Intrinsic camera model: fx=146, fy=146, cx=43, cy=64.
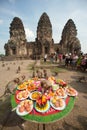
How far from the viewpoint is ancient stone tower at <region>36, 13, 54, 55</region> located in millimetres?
44875

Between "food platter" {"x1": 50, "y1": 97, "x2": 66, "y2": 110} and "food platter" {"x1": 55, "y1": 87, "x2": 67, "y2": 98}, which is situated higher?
"food platter" {"x1": 55, "y1": 87, "x2": 67, "y2": 98}

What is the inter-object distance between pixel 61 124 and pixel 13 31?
45.0m

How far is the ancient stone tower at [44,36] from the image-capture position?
4488 cm

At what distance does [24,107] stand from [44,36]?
43.4 meters

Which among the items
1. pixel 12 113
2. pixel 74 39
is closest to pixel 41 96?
pixel 12 113

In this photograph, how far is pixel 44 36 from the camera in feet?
149

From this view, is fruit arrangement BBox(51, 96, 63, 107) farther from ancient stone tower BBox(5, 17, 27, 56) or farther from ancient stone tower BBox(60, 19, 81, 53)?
ancient stone tower BBox(60, 19, 81, 53)

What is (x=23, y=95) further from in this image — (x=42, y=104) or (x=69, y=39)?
(x=69, y=39)

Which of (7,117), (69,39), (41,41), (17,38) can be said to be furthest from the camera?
(69,39)

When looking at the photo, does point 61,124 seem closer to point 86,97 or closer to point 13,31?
point 86,97

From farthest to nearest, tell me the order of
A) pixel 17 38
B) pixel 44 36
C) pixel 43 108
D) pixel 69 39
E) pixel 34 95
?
pixel 69 39 → pixel 17 38 → pixel 44 36 → pixel 34 95 → pixel 43 108

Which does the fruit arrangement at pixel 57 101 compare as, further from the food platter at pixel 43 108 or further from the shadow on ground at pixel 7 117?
the shadow on ground at pixel 7 117

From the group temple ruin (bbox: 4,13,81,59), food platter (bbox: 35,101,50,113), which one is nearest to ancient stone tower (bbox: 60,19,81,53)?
temple ruin (bbox: 4,13,81,59)

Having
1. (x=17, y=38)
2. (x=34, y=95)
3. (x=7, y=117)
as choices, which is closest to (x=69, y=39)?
(x=17, y=38)
